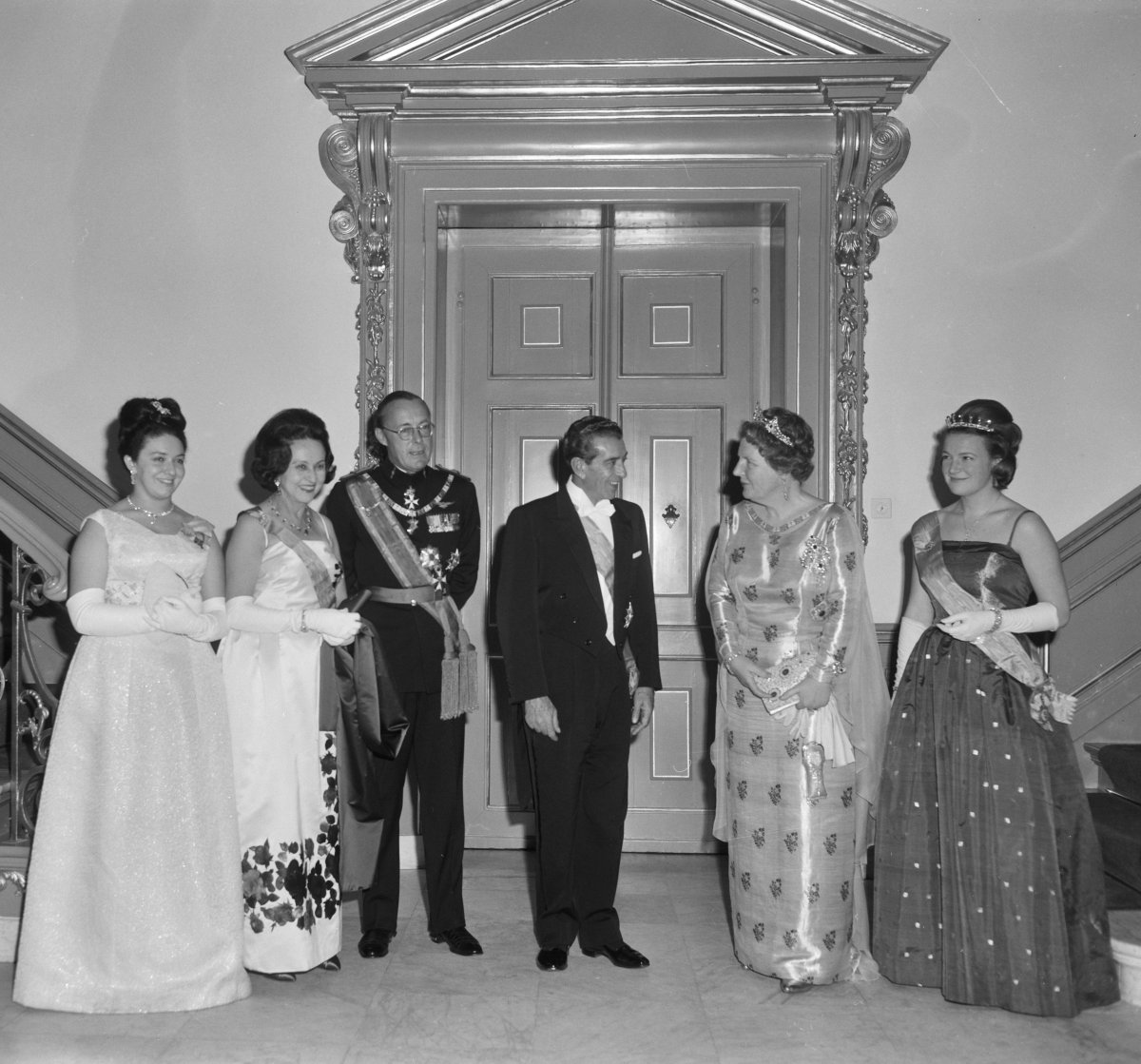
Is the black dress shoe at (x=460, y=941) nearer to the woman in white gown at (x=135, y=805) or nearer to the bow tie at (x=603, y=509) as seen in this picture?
the woman in white gown at (x=135, y=805)

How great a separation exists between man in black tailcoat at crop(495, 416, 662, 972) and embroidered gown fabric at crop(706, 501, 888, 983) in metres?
0.34

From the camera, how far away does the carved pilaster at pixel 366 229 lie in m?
4.38

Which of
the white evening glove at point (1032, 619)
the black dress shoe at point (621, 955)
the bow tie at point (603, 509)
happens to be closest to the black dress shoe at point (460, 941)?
the black dress shoe at point (621, 955)

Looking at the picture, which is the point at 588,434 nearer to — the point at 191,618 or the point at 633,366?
the point at 191,618

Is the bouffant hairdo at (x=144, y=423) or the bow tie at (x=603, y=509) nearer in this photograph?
the bouffant hairdo at (x=144, y=423)

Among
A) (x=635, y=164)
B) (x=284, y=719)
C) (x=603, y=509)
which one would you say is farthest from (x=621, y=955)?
(x=635, y=164)

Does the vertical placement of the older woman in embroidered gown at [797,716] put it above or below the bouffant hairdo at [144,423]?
below

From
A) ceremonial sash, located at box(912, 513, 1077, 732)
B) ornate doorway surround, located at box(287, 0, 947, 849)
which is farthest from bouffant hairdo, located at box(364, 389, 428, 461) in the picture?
ceremonial sash, located at box(912, 513, 1077, 732)

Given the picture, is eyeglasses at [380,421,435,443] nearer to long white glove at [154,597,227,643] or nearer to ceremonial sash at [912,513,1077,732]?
long white glove at [154,597,227,643]

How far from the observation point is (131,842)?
9.68 ft

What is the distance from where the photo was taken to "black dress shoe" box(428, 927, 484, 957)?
3395 millimetres

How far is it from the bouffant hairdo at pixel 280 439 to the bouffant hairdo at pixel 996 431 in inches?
71.0

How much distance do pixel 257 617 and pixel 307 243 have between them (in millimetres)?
1891

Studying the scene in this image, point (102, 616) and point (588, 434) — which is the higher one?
point (588, 434)
